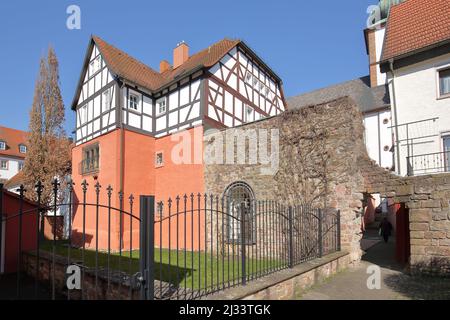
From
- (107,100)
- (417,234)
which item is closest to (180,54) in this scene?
(107,100)

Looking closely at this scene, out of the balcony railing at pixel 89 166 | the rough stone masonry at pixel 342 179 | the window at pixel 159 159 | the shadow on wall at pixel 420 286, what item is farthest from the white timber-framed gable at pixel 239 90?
the shadow on wall at pixel 420 286

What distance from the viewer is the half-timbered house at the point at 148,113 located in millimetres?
14617

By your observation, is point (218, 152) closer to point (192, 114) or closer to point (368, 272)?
point (192, 114)

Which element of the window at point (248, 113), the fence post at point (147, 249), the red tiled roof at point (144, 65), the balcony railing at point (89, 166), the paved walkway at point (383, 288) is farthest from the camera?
the window at point (248, 113)

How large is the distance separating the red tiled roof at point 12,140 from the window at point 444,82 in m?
45.2

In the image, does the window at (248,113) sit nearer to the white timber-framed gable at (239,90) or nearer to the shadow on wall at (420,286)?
the white timber-framed gable at (239,90)

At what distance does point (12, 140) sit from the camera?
4297cm

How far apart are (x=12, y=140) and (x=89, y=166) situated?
113 feet

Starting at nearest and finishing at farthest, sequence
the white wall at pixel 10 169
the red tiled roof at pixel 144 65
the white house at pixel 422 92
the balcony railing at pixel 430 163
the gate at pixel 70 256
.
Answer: the gate at pixel 70 256 → the balcony railing at pixel 430 163 → the white house at pixel 422 92 → the red tiled roof at pixel 144 65 → the white wall at pixel 10 169

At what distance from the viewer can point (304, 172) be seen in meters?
11.1

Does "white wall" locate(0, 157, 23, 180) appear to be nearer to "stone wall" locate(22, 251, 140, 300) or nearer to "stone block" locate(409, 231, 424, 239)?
"stone wall" locate(22, 251, 140, 300)

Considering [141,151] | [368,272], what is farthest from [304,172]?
[141,151]

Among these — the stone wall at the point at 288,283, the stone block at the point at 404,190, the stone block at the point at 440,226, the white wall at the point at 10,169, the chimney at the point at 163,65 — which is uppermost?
the chimney at the point at 163,65
